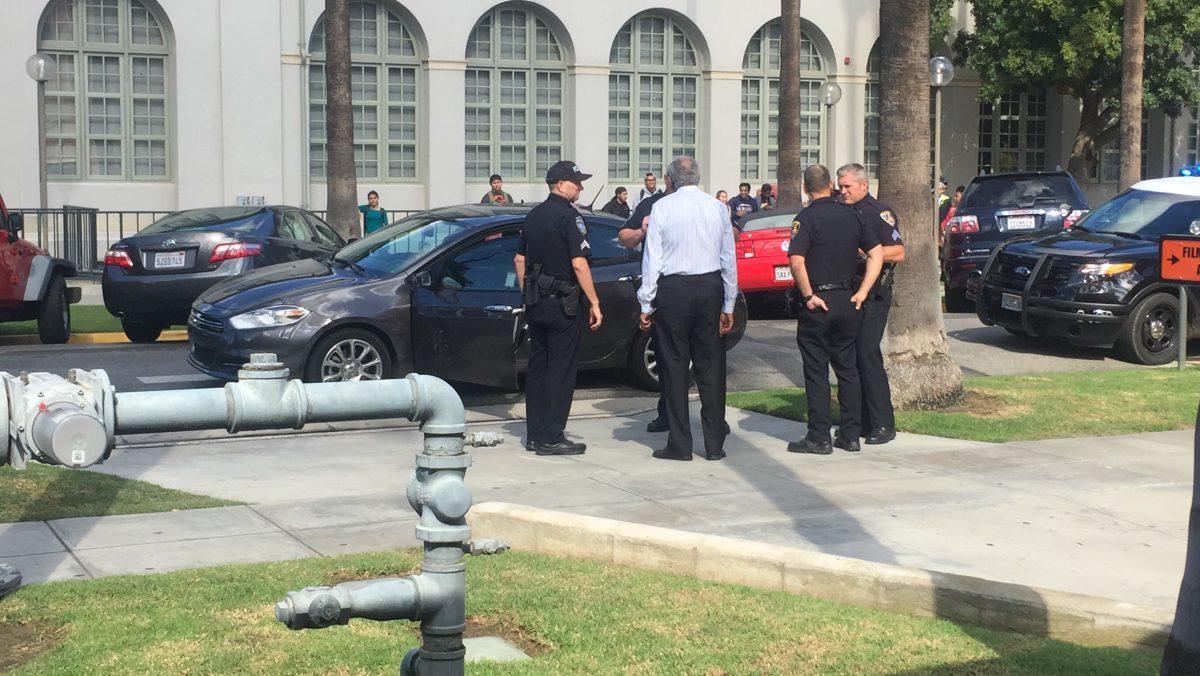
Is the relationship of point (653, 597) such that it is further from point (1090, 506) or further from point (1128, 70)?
point (1128, 70)

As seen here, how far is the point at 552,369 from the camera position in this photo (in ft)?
31.3

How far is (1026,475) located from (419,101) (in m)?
21.9

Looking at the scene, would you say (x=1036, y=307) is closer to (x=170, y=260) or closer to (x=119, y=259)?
(x=170, y=260)

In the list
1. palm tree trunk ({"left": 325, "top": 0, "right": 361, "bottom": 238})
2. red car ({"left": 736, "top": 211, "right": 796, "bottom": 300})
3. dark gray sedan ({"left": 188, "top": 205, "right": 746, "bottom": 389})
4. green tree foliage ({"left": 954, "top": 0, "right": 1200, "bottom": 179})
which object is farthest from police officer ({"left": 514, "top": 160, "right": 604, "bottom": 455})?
green tree foliage ({"left": 954, "top": 0, "right": 1200, "bottom": 179})

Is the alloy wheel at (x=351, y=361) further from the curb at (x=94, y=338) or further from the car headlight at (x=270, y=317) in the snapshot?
the curb at (x=94, y=338)

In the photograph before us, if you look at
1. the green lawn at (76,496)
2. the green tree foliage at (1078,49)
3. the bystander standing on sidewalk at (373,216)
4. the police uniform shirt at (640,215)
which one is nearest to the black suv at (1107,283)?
the police uniform shirt at (640,215)

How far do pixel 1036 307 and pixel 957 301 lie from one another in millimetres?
4918

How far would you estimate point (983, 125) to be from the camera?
118 feet

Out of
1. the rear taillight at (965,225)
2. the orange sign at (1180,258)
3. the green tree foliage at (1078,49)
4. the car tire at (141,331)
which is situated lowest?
the car tire at (141,331)

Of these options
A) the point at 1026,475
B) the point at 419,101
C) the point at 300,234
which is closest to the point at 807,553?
the point at 1026,475

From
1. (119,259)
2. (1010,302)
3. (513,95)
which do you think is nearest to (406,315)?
(119,259)

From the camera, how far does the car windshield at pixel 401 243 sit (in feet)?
38.5

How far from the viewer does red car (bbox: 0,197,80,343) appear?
47.4 feet

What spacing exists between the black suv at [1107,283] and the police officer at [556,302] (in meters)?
6.82
